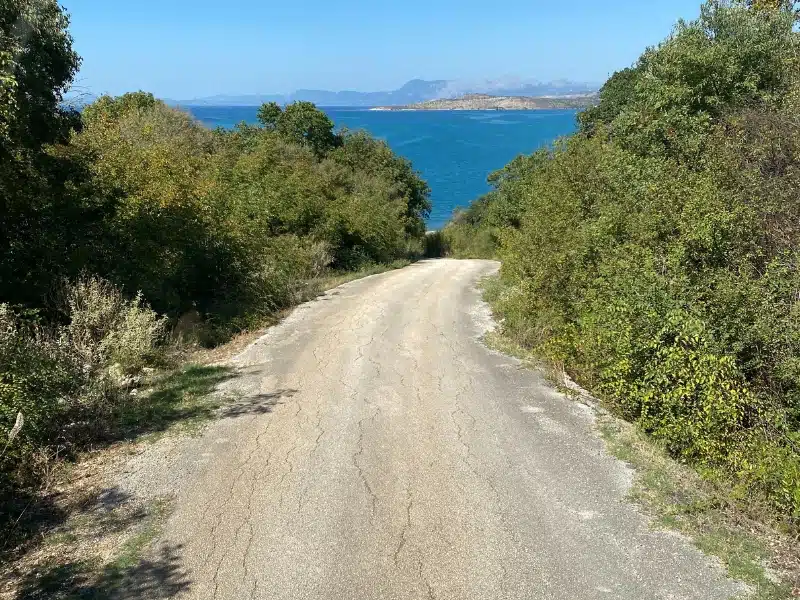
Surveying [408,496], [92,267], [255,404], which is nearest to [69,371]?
[255,404]

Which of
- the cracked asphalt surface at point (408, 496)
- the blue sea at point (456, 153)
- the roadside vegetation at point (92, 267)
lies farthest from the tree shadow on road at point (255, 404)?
the blue sea at point (456, 153)

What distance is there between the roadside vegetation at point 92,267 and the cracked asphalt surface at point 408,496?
119 centimetres

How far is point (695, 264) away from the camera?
24.9 feet

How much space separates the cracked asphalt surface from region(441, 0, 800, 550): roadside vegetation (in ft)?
3.10

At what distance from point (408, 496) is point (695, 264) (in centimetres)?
484

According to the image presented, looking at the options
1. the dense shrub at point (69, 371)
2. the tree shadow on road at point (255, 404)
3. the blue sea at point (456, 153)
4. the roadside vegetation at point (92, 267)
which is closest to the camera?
the dense shrub at point (69, 371)

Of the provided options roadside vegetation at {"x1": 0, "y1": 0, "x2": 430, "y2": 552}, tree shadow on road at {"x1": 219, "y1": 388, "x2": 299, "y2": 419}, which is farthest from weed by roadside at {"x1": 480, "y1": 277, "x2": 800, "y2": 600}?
Answer: roadside vegetation at {"x1": 0, "y1": 0, "x2": 430, "y2": 552}

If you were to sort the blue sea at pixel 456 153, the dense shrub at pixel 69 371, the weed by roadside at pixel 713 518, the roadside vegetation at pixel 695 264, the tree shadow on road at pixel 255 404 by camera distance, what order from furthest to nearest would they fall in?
the blue sea at pixel 456 153 → the tree shadow on road at pixel 255 404 → the roadside vegetation at pixel 695 264 → the dense shrub at pixel 69 371 → the weed by roadside at pixel 713 518

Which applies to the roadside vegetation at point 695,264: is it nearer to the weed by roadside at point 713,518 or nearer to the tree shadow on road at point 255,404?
the weed by roadside at point 713,518

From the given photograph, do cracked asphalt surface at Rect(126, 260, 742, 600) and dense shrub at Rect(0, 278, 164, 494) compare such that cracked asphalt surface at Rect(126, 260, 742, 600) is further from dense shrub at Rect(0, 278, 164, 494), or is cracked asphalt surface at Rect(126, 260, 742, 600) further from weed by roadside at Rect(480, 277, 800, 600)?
dense shrub at Rect(0, 278, 164, 494)

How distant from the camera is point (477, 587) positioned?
14.1 ft

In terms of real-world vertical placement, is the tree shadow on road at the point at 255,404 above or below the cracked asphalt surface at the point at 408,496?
below

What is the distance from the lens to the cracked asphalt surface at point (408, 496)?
14.4 feet

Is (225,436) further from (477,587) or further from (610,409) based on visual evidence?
(610,409)
